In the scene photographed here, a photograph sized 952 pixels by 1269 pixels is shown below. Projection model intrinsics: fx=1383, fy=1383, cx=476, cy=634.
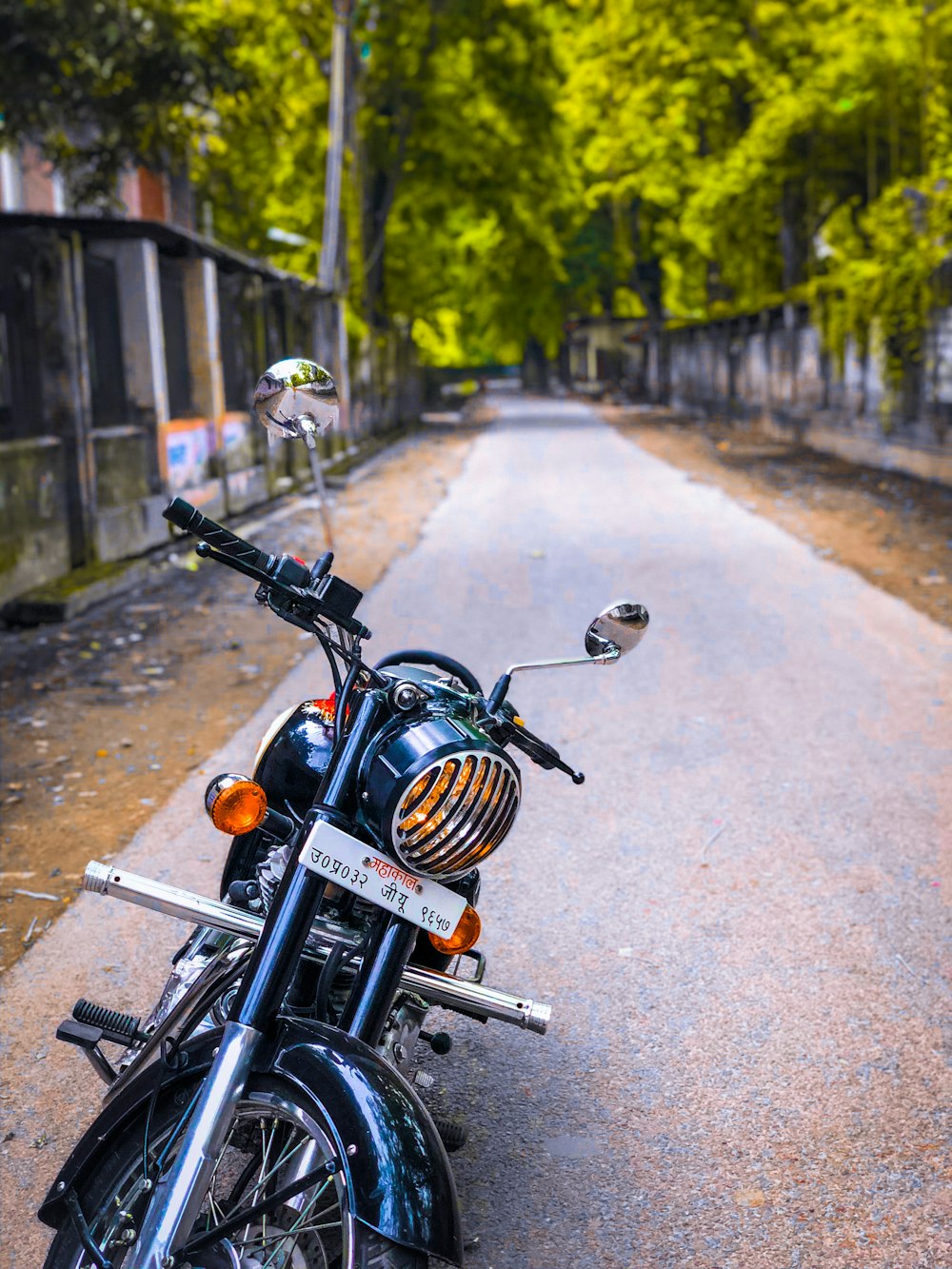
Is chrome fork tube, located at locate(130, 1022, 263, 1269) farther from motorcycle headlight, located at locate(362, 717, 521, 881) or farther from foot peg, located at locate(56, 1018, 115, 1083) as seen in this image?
foot peg, located at locate(56, 1018, 115, 1083)

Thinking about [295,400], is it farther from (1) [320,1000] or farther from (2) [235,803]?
(1) [320,1000]

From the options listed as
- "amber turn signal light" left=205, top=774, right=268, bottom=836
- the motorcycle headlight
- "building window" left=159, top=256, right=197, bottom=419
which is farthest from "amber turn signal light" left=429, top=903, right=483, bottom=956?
"building window" left=159, top=256, right=197, bottom=419

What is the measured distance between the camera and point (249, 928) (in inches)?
98.4

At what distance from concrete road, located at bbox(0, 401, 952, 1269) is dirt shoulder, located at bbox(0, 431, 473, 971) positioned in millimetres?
213

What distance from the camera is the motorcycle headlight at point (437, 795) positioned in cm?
226

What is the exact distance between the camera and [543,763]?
2.71 m

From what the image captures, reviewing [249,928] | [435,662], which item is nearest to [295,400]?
[435,662]

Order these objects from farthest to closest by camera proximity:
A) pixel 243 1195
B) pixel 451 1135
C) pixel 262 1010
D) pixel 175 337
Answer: pixel 175 337 → pixel 451 1135 → pixel 243 1195 → pixel 262 1010

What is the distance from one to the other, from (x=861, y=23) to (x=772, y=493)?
40.4 feet

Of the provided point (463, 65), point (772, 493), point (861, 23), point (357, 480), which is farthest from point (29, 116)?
point (463, 65)

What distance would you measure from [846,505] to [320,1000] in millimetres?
14440

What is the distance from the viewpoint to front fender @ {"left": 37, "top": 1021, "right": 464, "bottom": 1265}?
2070 mm

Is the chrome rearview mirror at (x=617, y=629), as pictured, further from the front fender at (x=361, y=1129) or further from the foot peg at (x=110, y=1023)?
the foot peg at (x=110, y=1023)

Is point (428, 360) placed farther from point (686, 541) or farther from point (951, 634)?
point (951, 634)
